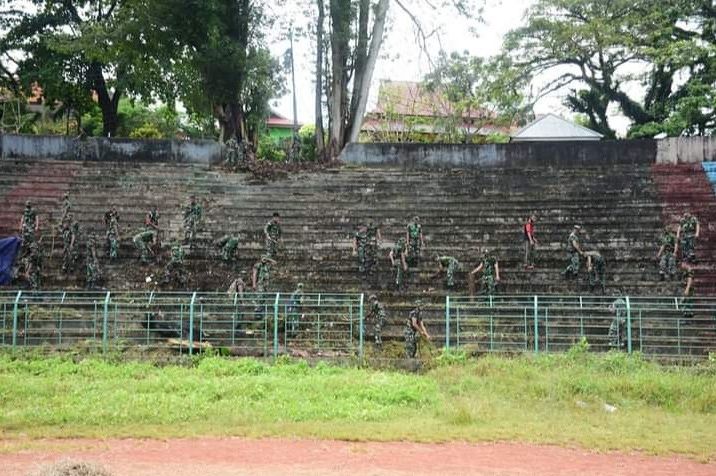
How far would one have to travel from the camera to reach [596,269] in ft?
51.6

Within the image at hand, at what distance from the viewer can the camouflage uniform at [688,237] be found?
15.9 m

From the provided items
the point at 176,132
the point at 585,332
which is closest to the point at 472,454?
the point at 585,332

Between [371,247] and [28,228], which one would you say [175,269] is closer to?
[28,228]

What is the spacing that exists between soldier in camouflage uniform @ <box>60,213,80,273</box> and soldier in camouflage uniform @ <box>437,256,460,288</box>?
8388 mm

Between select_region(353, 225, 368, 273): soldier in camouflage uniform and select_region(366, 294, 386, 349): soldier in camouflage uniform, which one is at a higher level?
select_region(353, 225, 368, 273): soldier in camouflage uniform

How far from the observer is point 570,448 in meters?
8.59

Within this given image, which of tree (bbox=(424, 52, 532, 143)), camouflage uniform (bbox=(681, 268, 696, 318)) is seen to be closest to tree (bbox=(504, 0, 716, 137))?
tree (bbox=(424, 52, 532, 143))

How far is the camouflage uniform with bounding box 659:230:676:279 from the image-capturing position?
15570mm

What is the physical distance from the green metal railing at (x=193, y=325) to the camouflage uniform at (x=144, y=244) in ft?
7.86

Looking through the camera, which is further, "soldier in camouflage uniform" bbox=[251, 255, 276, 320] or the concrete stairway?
the concrete stairway

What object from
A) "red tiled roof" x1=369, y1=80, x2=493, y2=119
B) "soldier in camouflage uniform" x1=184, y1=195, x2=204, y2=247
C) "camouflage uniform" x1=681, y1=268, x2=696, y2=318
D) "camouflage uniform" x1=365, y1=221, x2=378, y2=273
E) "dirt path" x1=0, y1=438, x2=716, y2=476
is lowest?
"dirt path" x1=0, y1=438, x2=716, y2=476

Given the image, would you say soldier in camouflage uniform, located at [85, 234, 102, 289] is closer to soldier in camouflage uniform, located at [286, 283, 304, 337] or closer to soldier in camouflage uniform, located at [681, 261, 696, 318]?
soldier in camouflage uniform, located at [286, 283, 304, 337]

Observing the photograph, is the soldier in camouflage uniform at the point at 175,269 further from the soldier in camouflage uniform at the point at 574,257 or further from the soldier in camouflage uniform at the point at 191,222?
the soldier in camouflage uniform at the point at 574,257

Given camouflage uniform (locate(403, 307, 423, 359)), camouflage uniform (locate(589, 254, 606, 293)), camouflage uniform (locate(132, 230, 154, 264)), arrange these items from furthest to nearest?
camouflage uniform (locate(132, 230, 154, 264)) < camouflage uniform (locate(589, 254, 606, 293)) < camouflage uniform (locate(403, 307, 423, 359))
